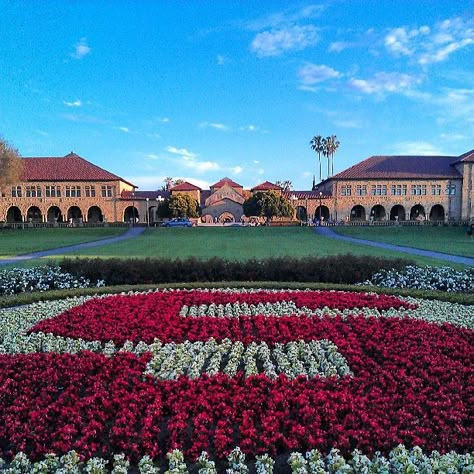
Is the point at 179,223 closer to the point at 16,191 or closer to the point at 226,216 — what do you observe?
the point at 226,216

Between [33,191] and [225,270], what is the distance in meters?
55.1

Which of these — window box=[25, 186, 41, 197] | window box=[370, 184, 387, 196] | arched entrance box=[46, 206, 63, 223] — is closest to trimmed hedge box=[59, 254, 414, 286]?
window box=[370, 184, 387, 196]

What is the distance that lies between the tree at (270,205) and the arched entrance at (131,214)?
18522mm

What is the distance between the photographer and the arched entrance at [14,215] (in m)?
60.8

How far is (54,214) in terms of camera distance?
2416 inches

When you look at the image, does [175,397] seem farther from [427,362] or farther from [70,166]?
[70,166]

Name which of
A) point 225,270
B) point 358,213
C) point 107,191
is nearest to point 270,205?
point 358,213

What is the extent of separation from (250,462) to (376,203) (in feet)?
194

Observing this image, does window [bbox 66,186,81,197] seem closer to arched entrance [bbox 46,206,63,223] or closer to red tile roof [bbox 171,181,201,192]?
arched entrance [bbox 46,206,63,223]

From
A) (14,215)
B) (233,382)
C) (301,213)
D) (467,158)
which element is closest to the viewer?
(233,382)

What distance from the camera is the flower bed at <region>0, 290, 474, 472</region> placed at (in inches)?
128

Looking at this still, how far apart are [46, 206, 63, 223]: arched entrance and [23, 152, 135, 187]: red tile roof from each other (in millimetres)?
4819

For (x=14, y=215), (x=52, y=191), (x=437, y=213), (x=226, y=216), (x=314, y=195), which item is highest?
(x=52, y=191)

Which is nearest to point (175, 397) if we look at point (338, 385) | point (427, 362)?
point (338, 385)
